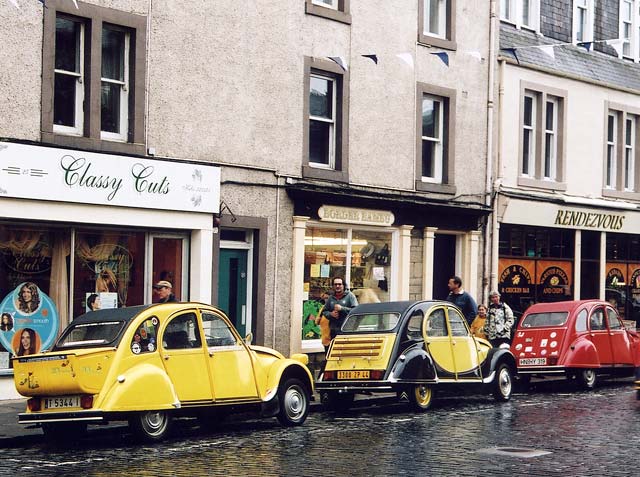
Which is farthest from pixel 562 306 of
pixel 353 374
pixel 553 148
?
pixel 553 148

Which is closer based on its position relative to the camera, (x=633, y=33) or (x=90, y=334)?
(x=90, y=334)

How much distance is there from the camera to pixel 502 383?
1958 centimetres

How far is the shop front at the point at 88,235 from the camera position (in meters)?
18.3

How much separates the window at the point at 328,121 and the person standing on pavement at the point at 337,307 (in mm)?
3336

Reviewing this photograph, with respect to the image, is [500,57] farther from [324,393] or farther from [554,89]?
[324,393]

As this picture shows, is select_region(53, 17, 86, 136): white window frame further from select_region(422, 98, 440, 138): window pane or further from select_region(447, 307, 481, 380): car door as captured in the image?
select_region(422, 98, 440, 138): window pane

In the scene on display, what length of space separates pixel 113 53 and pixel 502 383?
27.5 feet

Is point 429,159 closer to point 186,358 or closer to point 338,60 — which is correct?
point 338,60

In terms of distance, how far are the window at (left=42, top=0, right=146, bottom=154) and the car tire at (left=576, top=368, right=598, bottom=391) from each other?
8907mm

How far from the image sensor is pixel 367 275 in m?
25.1

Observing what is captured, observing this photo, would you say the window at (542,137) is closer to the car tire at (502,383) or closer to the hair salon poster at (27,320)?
the car tire at (502,383)

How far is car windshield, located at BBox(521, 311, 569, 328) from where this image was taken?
2252cm

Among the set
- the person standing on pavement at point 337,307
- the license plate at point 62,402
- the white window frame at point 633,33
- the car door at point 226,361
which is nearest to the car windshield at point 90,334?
the license plate at point 62,402

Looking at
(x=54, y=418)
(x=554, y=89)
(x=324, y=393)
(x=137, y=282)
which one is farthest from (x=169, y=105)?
(x=554, y=89)
